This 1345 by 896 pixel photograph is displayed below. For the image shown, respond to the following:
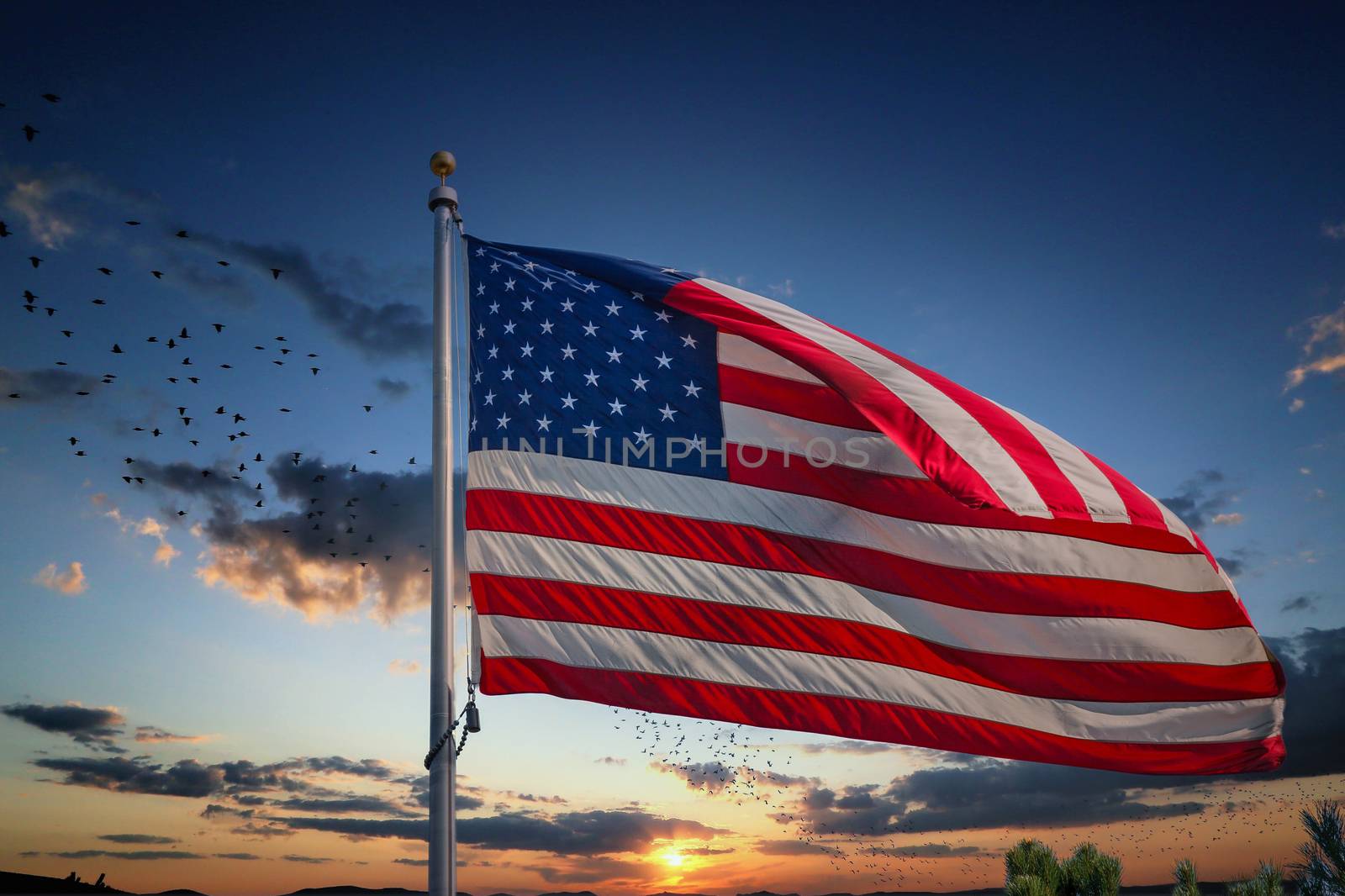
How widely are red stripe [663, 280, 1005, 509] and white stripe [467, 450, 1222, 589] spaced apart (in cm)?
90

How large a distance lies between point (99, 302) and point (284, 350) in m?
3.95

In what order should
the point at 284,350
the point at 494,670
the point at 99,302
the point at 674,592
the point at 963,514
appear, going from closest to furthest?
the point at 494,670, the point at 674,592, the point at 963,514, the point at 284,350, the point at 99,302

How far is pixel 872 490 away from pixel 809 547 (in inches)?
33.4

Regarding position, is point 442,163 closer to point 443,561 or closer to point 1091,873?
point 443,561

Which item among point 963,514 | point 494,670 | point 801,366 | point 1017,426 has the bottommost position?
point 494,670

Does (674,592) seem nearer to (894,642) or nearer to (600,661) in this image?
(600,661)

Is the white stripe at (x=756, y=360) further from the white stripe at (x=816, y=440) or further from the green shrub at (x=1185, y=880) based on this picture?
the green shrub at (x=1185, y=880)

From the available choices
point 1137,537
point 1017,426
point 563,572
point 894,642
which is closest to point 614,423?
point 563,572

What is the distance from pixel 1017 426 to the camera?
9242 mm

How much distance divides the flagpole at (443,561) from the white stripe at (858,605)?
17.1 inches

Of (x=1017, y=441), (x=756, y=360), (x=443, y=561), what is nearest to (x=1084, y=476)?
(x=1017, y=441)

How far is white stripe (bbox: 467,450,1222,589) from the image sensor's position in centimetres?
882

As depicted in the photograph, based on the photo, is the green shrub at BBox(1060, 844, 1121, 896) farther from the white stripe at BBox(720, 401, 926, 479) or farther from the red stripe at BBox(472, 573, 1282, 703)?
the white stripe at BBox(720, 401, 926, 479)

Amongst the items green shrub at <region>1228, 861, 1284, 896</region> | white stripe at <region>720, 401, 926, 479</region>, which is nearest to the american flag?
white stripe at <region>720, 401, 926, 479</region>
